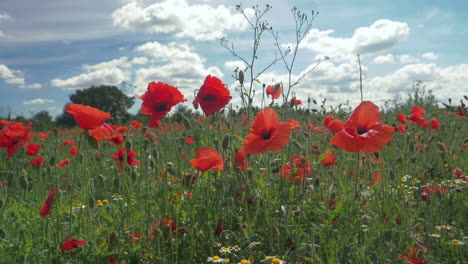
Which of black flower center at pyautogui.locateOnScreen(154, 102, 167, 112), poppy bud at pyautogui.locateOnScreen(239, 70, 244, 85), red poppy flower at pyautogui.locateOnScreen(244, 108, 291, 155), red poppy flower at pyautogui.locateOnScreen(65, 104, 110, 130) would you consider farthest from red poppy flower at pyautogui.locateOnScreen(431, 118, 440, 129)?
red poppy flower at pyautogui.locateOnScreen(65, 104, 110, 130)

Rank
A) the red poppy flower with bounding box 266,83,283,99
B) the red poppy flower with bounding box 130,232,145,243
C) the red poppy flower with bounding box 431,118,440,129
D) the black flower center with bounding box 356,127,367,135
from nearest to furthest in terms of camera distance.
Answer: the black flower center with bounding box 356,127,367,135 → the red poppy flower with bounding box 130,232,145,243 → the red poppy flower with bounding box 266,83,283,99 → the red poppy flower with bounding box 431,118,440,129

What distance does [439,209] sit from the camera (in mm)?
2873

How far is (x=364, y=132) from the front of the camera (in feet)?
6.89

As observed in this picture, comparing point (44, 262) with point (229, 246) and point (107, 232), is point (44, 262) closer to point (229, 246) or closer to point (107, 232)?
point (107, 232)

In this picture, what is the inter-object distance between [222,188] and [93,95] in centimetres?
3068

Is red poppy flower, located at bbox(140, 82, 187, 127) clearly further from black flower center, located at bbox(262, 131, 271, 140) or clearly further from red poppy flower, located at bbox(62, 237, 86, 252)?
red poppy flower, located at bbox(62, 237, 86, 252)

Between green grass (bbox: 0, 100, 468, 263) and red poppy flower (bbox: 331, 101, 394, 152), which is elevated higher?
red poppy flower (bbox: 331, 101, 394, 152)

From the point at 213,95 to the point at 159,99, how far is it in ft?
1.08

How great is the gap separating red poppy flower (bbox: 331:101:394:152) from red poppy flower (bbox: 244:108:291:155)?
13.4 inches

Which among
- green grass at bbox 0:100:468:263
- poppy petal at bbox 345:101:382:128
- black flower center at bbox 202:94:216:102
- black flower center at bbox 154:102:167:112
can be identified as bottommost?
green grass at bbox 0:100:468:263

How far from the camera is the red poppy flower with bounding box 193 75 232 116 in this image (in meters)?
2.42

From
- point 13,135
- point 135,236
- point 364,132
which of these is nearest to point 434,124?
point 364,132

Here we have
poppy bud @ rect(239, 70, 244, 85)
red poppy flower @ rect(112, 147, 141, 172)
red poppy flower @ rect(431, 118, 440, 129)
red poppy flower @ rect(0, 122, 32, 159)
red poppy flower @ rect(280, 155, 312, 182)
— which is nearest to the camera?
red poppy flower @ rect(280, 155, 312, 182)

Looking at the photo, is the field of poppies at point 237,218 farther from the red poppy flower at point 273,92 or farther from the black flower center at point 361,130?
the red poppy flower at point 273,92
